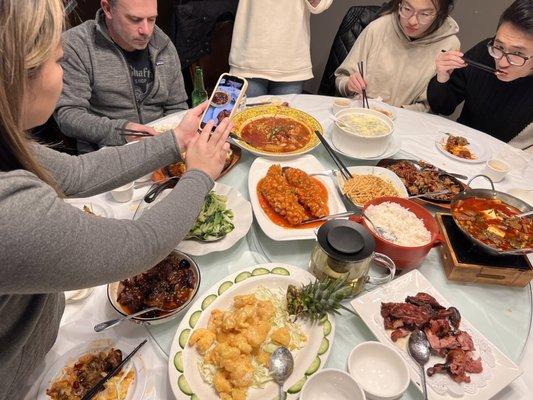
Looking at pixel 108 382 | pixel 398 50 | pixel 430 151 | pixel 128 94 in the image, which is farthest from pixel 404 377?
pixel 398 50

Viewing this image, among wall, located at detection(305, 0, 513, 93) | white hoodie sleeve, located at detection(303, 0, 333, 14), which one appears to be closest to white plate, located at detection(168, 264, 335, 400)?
white hoodie sleeve, located at detection(303, 0, 333, 14)

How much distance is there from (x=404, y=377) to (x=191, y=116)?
4.84 feet

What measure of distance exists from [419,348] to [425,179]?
105 cm

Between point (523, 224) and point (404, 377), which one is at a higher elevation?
point (523, 224)

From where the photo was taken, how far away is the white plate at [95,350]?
1.15 metres

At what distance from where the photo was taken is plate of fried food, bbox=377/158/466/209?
1954mm

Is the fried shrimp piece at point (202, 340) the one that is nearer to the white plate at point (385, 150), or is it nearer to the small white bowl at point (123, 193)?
the small white bowl at point (123, 193)

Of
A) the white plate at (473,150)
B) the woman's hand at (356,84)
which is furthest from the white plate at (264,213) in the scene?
the woman's hand at (356,84)

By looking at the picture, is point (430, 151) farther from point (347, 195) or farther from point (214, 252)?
point (214, 252)

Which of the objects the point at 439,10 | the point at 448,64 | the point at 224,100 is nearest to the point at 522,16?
the point at 448,64

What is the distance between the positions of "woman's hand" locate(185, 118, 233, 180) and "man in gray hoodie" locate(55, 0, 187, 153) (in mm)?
827

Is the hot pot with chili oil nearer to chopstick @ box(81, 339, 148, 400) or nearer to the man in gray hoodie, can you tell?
chopstick @ box(81, 339, 148, 400)

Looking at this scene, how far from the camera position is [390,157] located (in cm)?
230

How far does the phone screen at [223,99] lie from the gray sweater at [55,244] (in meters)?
0.62
